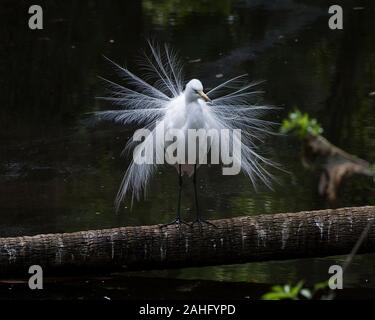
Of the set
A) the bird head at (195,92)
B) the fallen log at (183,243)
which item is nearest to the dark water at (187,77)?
the fallen log at (183,243)

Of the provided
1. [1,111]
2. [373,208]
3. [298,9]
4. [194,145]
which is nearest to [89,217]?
[194,145]

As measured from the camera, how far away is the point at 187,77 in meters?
10.1

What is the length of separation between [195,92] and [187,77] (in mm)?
4629

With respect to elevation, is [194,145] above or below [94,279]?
above

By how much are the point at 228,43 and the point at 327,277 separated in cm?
613

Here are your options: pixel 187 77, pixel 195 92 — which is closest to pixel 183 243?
pixel 195 92

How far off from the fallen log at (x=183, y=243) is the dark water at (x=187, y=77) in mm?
480

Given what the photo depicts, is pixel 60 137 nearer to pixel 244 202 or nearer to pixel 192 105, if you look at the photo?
pixel 244 202

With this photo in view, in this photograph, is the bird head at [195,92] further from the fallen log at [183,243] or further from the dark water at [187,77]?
the dark water at [187,77]

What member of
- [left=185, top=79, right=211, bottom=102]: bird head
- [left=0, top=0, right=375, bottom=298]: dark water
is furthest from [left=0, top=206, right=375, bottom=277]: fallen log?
[left=185, top=79, right=211, bottom=102]: bird head

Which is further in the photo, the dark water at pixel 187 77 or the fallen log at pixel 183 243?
the dark water at pixel 187 77

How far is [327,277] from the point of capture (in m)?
5.95

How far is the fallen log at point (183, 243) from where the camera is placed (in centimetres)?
548

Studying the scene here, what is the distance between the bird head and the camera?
213 inches
